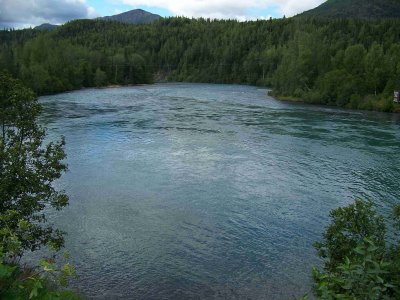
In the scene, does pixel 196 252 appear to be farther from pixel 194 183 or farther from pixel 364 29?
pixel 364 29

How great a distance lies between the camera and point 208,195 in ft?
107

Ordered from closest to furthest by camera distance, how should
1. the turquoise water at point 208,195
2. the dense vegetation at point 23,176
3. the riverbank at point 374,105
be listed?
the dense vegetation at point 23,176, the turquoise water at point 208,195, the riverbank at point 374,105

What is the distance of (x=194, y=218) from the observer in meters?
28.2

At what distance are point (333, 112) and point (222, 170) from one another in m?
48.3

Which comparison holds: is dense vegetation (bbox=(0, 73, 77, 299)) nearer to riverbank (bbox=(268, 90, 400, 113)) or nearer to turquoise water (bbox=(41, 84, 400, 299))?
turquoise water (bbox=(41, 84, 400, 299))

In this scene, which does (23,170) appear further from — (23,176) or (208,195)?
(208,195)

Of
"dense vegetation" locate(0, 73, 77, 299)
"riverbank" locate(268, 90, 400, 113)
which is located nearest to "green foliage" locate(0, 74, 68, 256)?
"dense vegetation" locate(0, 73, 77, 299)

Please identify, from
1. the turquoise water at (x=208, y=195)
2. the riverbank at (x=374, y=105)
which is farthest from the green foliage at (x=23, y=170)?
the riverbank at (x=374, y=105)

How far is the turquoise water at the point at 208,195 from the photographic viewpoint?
69.1ft

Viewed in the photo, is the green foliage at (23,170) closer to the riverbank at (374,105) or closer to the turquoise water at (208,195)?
the turquoise water at (208,195)

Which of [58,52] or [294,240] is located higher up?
[58,52]

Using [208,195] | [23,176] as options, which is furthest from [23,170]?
[208,195]

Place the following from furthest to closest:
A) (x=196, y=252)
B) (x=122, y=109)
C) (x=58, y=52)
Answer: (x=58, y=52)
(x=122, y=109)
(x=196, y=252)

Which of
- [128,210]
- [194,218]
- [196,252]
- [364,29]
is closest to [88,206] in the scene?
[128,210]
